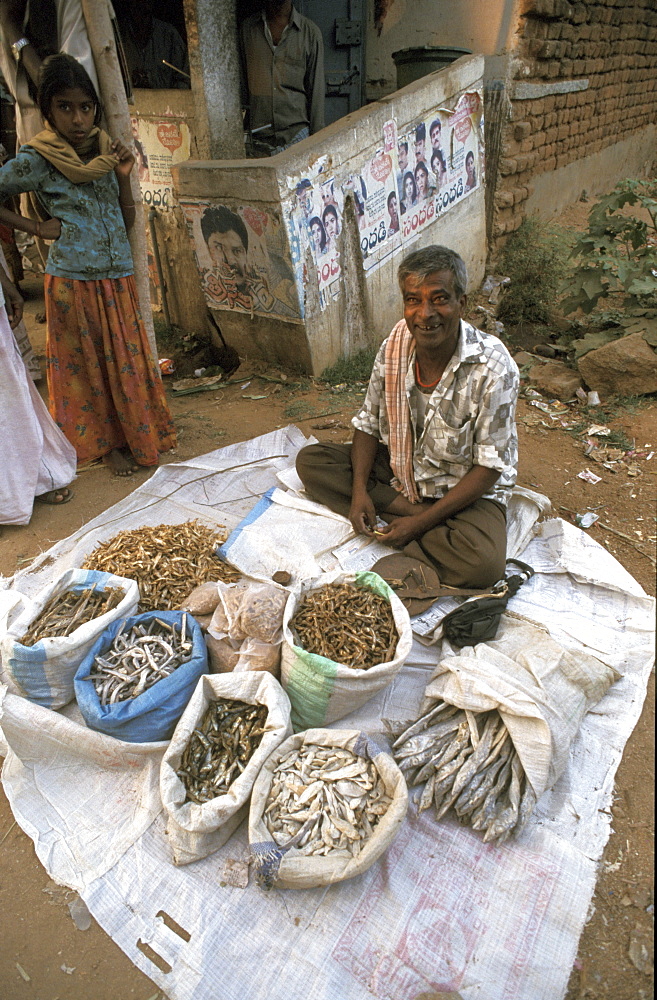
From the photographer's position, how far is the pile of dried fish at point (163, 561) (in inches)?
107

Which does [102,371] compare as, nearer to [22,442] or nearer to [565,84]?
[22,442]

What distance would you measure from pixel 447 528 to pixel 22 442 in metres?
2.27

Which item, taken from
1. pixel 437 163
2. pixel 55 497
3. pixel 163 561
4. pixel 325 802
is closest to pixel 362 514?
pixel 163 561

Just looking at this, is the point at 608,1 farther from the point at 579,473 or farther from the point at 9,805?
the point at 9,805

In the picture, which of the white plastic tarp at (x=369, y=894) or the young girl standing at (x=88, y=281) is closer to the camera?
the white plastic tarp at (x=369, y=894)

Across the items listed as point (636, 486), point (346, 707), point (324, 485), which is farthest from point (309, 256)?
point (346, 707)

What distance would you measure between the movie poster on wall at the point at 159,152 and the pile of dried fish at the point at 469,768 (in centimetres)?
506

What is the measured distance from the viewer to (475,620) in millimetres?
2557

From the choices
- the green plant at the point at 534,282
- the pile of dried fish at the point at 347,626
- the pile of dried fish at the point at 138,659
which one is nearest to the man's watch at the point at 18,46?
the pile of dried fish at the point at 138,659

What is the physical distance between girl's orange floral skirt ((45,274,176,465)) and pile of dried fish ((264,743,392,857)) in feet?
7.99

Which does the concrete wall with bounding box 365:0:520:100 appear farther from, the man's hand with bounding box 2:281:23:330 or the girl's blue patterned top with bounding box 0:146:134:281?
the man's hand with bounding box 2:281:23:330

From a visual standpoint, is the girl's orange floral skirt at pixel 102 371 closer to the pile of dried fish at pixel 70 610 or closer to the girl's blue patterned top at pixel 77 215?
the girl's blue patterned top at pixel 77 215

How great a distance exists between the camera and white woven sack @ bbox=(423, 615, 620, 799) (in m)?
2.04

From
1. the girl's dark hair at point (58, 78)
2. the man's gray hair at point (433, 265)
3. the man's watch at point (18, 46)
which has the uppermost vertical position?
the man's watch at point (18, 46)
